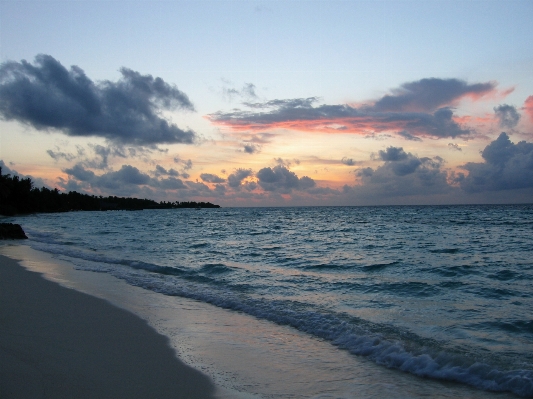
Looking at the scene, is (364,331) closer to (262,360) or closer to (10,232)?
(262,360)

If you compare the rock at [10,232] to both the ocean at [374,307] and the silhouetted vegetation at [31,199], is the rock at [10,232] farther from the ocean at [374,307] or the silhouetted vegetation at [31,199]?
the silhouetted vegetation at [31,199]

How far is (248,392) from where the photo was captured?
5.61 metres

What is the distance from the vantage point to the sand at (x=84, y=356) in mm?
5320

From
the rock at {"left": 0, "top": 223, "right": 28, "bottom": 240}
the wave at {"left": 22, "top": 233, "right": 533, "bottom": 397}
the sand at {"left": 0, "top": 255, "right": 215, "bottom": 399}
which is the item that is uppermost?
the rock at {"left": 0, "top": 223, "right": 28, "bottom": 240}

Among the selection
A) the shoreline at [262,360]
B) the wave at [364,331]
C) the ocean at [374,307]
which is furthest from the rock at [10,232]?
the shoreline at [262,360]

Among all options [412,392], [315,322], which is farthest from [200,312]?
[412,392]

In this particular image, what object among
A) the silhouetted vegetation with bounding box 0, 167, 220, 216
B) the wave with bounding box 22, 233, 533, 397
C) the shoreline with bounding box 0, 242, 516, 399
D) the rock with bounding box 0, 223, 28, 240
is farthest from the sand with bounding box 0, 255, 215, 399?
the silhouetted vegetation with bounding box 0, 167, 220, 216

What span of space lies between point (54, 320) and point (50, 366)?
299cm

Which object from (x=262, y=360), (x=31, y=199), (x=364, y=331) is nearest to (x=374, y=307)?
(x=364, y=331)

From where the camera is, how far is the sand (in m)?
5.32

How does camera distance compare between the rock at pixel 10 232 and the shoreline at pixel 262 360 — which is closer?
the shoreline at pixel 262 360

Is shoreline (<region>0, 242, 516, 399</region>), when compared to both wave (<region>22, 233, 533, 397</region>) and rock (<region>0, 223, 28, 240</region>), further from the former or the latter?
rock (<region>0, 223, 28, 240</region>)

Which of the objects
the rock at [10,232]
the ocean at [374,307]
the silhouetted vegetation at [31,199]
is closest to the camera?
the ocean at [374,307]

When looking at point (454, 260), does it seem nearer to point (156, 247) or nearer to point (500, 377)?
point (500, 377)
